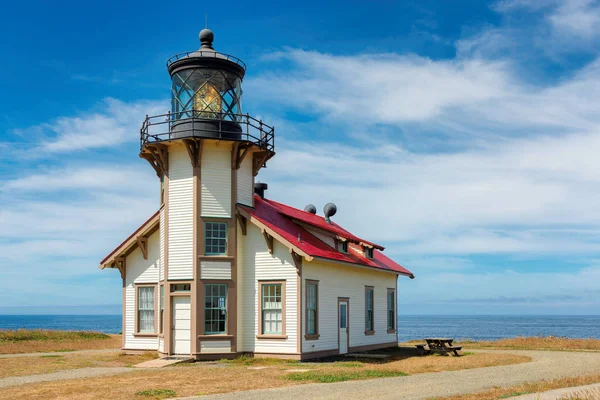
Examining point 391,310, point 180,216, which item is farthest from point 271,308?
point 391,310

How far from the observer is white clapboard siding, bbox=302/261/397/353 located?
2352 centimetres

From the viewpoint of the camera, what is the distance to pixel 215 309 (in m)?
22.6

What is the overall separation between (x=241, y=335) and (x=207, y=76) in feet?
28.3

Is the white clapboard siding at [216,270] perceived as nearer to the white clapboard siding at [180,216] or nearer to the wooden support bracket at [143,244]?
the white clapboard siding at [180,216]

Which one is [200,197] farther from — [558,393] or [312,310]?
[558,393]

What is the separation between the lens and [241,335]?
75.2 feet

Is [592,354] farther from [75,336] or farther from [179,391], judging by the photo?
[75,336]

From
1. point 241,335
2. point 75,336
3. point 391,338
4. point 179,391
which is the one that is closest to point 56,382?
point 179,391

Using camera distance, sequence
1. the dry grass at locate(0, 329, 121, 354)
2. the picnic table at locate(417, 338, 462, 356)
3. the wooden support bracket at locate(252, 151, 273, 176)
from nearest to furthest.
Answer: the wooden support bracket at locate(252, 151, 273, 176)
the picnic table at locate(417, 338, 462, 356)
the dry grass at locate(0, 329, 121, 354)

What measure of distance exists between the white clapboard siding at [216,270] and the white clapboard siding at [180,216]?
41 centimetres

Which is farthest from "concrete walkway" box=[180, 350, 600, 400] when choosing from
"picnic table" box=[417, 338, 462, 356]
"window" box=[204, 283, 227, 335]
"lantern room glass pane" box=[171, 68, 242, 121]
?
"lantern room glass pane" box=[171, 68, 242, 121]

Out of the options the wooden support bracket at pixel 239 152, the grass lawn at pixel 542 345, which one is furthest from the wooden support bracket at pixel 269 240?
the grass lawn at pixel 542 345

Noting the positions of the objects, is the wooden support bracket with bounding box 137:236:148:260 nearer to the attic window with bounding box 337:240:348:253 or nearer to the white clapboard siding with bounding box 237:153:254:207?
the white clapboard siding with bounding box 237:153:254:207

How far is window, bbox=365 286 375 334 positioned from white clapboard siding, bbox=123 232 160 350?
27.4ft
